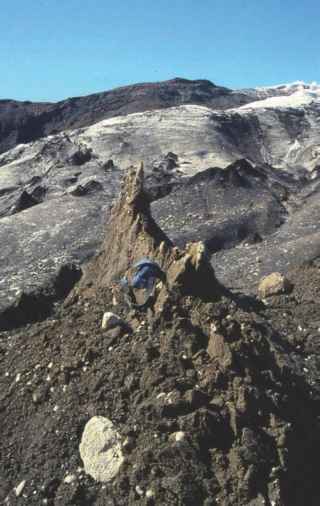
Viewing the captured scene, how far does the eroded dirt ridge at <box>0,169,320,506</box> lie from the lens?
4082 mm

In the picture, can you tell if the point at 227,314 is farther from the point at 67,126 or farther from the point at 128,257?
the point at 67,126

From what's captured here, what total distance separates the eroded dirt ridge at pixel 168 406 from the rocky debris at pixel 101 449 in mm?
35

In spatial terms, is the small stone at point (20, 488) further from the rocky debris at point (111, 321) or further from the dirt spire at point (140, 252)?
the dirt spire at point (140, 252)

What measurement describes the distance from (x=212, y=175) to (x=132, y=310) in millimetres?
13081

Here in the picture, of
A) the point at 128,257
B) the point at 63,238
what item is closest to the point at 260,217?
the point at 63,238

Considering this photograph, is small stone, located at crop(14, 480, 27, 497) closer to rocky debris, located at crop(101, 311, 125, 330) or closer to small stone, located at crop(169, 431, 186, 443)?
small stone, located at crop(169, 431, 186, 443)

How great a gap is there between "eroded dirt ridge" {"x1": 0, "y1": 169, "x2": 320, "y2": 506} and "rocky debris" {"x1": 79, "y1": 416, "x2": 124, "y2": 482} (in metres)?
0.03

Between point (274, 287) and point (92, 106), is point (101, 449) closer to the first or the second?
point (274, 287)

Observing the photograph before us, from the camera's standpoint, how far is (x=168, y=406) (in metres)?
4.37

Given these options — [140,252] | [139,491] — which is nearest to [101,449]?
[139,491]

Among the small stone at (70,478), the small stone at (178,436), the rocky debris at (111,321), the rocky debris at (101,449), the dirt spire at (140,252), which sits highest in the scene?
the dirt spire at (140,252)

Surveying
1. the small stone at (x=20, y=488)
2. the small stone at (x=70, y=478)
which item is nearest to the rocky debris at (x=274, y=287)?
the small stone at (x=70, y=478)

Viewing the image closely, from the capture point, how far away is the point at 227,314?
5.25 m

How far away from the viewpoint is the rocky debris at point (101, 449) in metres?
4.26
